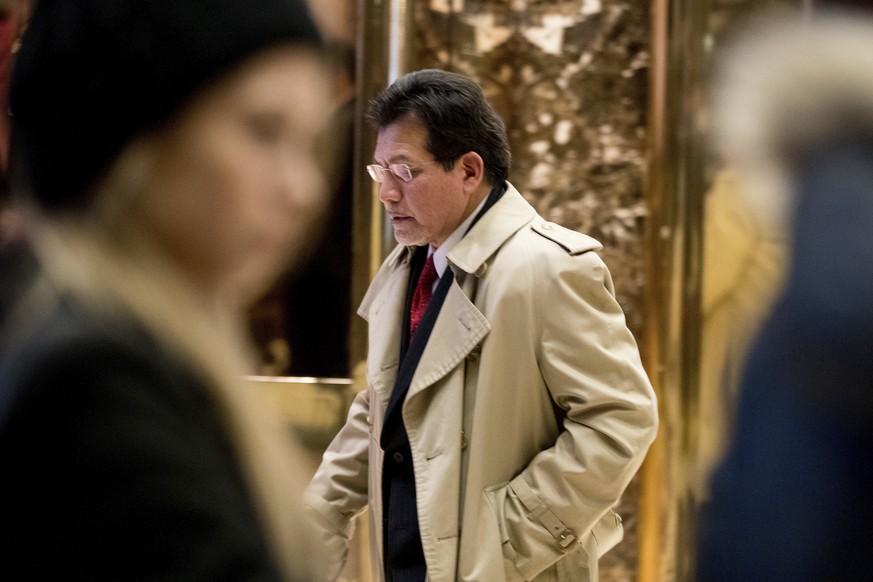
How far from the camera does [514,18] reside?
3469 millimetres

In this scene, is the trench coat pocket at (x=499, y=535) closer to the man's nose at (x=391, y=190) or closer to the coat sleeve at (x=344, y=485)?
the coat sleeve at (x=344, y=485)

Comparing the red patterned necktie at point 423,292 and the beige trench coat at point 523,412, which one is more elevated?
the red patterned necktie at point 423,292

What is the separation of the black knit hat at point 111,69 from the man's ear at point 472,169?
1448mm

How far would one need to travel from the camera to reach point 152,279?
64 centimetres

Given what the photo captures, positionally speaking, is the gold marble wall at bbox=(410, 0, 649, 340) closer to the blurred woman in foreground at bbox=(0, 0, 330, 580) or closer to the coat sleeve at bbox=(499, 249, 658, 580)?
the coat sleeve at bbox=(499, 249, 658, 580)

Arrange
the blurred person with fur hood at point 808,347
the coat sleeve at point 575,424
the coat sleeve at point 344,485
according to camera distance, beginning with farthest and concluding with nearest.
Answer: the coat sleeve at point 344,485
the coat sleeve at point 575,424
the blurred person with fur hood at point 808,347

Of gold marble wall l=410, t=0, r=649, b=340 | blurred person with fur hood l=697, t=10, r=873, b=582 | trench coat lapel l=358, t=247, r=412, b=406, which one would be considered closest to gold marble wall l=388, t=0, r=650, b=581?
gold marble wall l=410, t=0, r=649, b=340

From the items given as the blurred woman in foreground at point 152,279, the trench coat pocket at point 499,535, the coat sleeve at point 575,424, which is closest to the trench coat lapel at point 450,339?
the coat sleeve at point 575,424

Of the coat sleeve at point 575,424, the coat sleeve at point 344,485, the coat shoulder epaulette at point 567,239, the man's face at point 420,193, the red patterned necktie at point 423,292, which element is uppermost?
the man's face at point 420,193

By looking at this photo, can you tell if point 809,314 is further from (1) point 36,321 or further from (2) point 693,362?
(2) point 693,362

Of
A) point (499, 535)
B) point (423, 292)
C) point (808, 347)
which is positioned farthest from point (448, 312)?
point (808, 347)

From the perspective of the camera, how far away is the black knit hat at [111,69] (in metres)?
0.63

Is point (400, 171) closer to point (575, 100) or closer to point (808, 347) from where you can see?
point (808, 347)

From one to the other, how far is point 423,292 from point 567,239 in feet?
1.17
